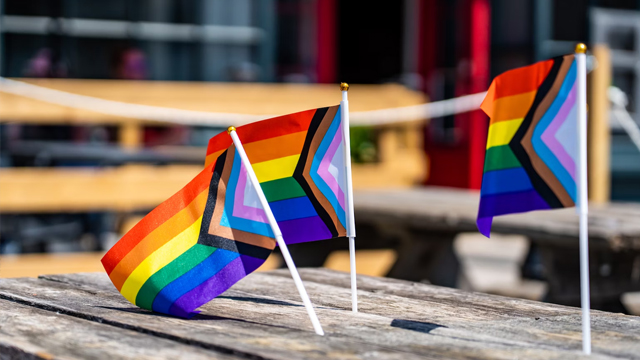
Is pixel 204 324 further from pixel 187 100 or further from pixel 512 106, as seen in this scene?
pixel 187 100

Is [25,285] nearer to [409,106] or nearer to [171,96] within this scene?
[171,96]

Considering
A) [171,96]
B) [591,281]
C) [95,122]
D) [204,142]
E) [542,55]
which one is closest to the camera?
[591,281]

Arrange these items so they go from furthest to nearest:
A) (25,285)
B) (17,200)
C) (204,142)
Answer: (204,142)
(17,200)
(25,285)

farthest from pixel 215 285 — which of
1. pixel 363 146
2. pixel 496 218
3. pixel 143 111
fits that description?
pixel 363 146

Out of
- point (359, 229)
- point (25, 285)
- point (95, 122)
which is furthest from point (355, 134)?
point (25, 285)

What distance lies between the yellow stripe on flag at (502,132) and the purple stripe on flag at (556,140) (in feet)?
0.24

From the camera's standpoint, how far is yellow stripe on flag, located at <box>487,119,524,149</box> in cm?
185

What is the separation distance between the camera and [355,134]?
6.84 metres

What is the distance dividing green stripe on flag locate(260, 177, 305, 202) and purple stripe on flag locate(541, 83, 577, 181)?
1.97 feet

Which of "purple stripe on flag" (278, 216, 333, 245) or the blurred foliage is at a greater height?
the blurred foliage

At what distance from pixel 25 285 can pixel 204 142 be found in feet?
19.3

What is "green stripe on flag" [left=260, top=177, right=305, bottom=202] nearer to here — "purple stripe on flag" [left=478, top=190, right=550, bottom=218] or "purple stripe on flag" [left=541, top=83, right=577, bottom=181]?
"purple stripe on flag" [left=478, top=190, right=550, bottom=218]

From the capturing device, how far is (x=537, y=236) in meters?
3.99

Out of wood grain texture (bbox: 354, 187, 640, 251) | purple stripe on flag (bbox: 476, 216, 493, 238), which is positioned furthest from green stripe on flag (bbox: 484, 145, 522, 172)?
wood grain texture (bbox: 354, 187, 640, 251)
